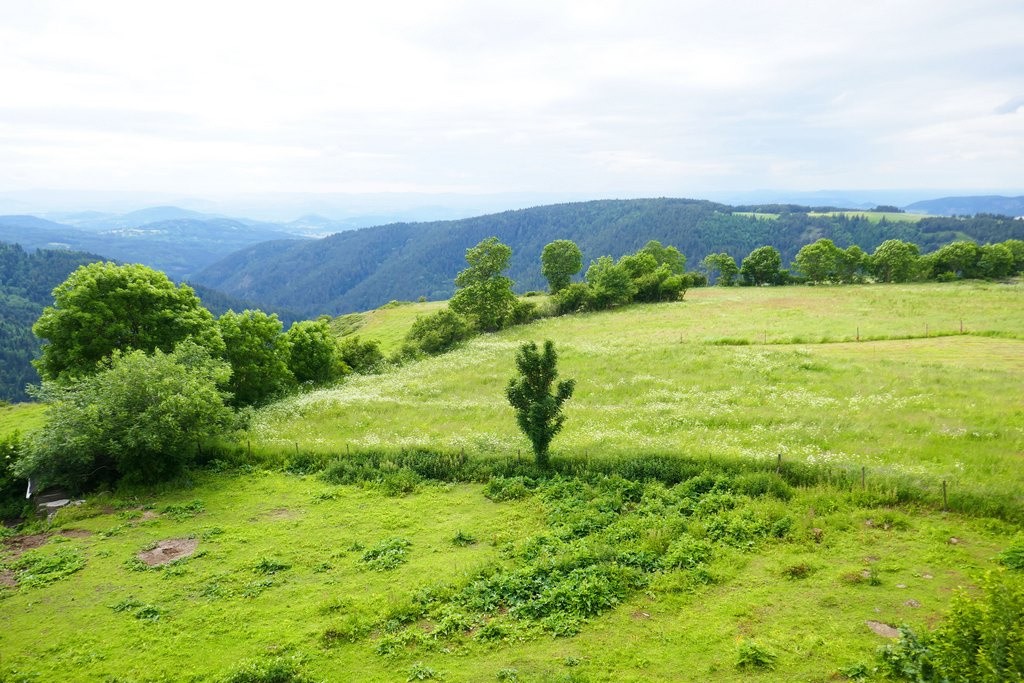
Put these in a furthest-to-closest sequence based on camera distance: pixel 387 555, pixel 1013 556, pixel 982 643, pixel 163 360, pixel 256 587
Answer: pixel 163 360, pixel 387 555, pixel 256 587, pixel 1013 556, pixel 982 643

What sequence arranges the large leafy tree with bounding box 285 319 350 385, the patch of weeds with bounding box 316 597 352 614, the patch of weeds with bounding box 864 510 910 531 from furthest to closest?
the large leafy tree with bounding box 285 319 350 385
the patch of weeds with bounding box 864 510 910 531
the patch of weeds with bounding box 316 597 352 614

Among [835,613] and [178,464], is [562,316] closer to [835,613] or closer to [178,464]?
[178,464]

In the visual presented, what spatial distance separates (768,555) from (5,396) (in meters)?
200

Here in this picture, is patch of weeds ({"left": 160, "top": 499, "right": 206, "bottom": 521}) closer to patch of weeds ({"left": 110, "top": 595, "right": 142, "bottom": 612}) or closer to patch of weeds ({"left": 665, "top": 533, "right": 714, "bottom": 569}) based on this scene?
patch of weeds ({"left": 110, "top": 595, "right": 142, "bottom": 612})

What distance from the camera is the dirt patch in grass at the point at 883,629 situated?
571 inches

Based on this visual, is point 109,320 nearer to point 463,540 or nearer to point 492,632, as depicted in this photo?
point 463,540

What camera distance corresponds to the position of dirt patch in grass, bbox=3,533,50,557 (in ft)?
77.8

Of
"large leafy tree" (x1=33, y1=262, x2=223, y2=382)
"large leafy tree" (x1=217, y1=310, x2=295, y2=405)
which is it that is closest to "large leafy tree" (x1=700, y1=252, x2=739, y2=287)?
"large leafy tree" (x1=217, y1=310, x2=295, y2=405)

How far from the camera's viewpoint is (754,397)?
119 ft

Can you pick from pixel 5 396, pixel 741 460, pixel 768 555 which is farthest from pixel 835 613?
pixel 5 396

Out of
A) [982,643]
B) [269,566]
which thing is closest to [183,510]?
[269,566]

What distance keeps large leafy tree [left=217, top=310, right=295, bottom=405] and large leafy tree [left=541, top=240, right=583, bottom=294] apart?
58.1 meters

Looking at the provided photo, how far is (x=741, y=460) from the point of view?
25234 mm

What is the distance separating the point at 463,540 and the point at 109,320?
3267 centimetres
